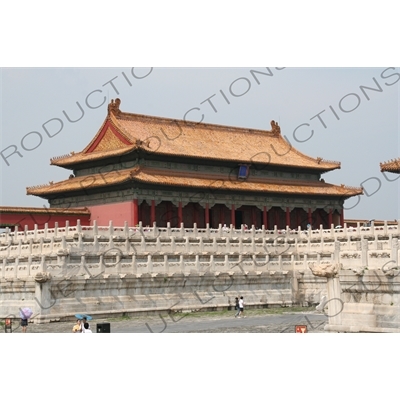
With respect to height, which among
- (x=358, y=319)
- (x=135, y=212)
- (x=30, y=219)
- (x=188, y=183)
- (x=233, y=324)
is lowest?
(x=233, y=324)

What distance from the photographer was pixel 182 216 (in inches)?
1960

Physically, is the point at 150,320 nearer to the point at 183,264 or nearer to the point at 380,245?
the point at 183,264

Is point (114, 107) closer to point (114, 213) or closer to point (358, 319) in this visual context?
point (114, 213)

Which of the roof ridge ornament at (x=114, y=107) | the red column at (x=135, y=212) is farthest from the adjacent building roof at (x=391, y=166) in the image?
the roof ridge ornament at (x=114, y=107)

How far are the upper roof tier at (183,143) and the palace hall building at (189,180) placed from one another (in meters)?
0.07

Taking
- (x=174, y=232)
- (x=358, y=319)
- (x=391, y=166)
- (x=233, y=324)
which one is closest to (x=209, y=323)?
(x=233, y=324)

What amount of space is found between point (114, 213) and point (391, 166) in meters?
16.1

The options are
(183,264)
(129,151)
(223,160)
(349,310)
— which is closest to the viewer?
(349,310)

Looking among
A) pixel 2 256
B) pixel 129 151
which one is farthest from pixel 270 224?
pixel 2 256

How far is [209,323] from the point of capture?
29891mm

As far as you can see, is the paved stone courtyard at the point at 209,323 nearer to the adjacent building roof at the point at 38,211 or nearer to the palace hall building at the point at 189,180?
the palace hall building at the point at 189,180

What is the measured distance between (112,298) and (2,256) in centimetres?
668

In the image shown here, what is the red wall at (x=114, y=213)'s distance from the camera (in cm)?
4672

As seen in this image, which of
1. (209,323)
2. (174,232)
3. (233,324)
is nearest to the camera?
(233,324)
